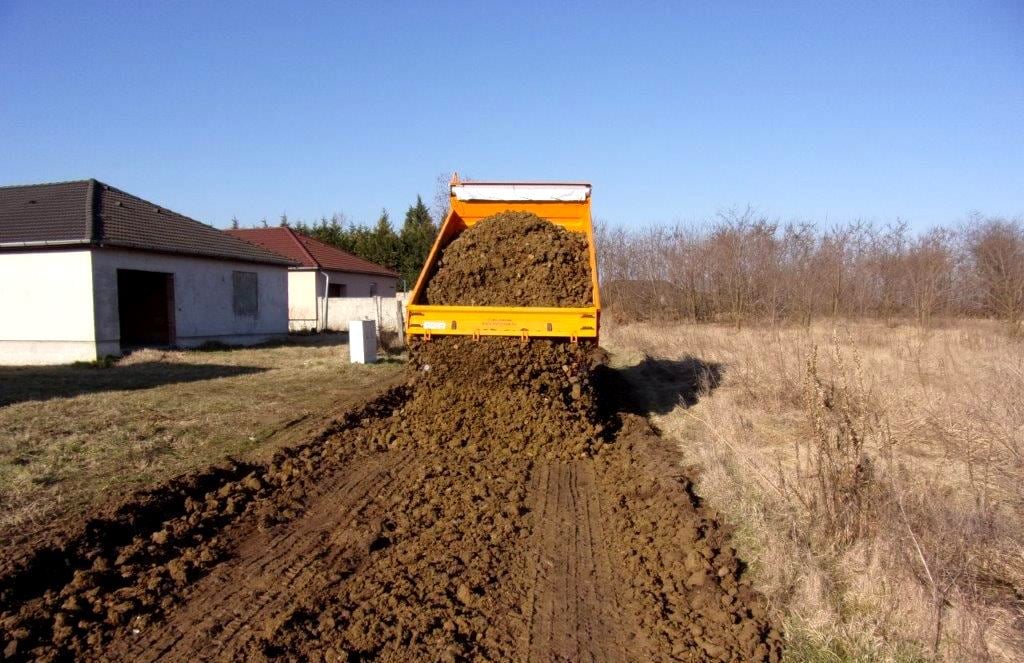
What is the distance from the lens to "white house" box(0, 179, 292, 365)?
15.7 m

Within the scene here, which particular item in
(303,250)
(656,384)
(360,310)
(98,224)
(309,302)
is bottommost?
(656,384)

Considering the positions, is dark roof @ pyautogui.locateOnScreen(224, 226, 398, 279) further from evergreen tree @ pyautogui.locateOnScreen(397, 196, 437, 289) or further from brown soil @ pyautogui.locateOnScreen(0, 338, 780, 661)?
brown soil @ pyautogui.locateOnScreen(0, 338, 780, 661)

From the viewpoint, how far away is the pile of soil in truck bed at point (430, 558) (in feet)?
11.9

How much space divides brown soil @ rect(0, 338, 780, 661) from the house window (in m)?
15.2

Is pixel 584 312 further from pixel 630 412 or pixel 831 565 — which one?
pixel 831 565

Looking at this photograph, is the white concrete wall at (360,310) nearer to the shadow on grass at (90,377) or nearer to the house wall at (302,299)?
the house wall at (302,299)

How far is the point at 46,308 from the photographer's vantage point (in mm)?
15828

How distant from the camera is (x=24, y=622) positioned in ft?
12.2

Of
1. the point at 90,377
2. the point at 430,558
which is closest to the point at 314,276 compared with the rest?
the point at 90,377

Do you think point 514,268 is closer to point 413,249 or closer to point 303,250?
point 303,250

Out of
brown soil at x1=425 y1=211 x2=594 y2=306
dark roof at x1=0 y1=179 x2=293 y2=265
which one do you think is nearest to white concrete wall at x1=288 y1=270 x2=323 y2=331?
dark roof at x1=0 y1=179 x2=293 y2=265

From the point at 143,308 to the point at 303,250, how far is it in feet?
37.1

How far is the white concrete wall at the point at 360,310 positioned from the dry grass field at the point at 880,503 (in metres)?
17.8

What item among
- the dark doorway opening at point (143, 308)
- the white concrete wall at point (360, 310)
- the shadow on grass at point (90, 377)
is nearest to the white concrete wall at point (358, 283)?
the white concrete wall at point (360, 310)
